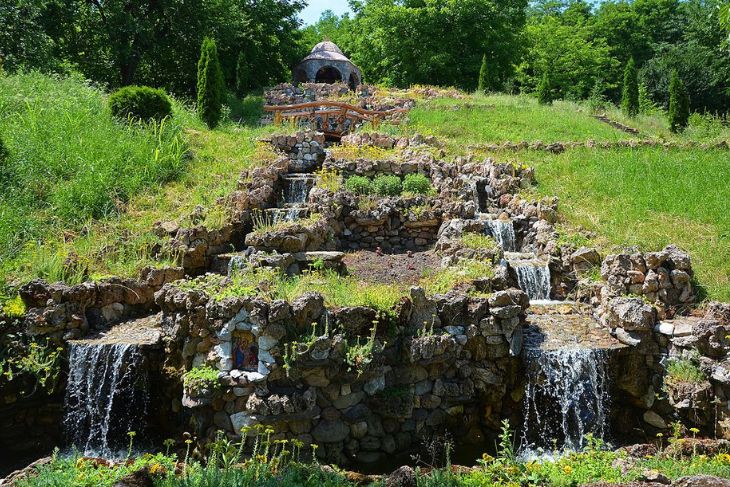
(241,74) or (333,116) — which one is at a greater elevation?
(241,74)

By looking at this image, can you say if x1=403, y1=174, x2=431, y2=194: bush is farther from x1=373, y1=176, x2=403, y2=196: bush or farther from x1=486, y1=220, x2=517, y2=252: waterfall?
x1=486, y1=220, x2=517, y2=252: waterfall

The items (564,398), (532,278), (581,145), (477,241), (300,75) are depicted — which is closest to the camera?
(564,398)

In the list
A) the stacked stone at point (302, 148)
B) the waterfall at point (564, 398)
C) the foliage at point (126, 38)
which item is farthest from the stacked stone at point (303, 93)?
the waterfall at point (564, 398)

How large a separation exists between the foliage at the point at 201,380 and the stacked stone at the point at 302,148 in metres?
8.89

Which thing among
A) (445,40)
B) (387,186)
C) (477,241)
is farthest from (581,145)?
(445,40)

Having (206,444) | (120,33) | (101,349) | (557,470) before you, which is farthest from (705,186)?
(120,33)

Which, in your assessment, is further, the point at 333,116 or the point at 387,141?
the point at 333,116

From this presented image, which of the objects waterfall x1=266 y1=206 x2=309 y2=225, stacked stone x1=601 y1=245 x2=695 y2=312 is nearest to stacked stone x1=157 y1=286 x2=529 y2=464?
stacked stone x1=601 y1=245 x2=695 y2=312

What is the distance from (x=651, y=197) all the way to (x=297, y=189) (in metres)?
8.05

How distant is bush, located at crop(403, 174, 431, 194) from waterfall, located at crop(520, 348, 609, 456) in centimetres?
603

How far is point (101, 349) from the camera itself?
332 inches

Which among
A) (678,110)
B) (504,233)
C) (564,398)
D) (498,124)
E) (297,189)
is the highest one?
(678,110)

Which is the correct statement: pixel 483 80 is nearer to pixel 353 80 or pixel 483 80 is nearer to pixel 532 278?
pixel 353 80

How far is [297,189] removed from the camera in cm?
1416
